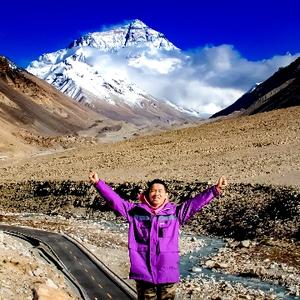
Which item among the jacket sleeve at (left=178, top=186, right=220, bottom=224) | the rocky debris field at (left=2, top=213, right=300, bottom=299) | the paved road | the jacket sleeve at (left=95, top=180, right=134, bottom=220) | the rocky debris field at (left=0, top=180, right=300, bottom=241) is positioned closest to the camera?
the jacket sleeve at (left=178, top=186, right=220, bottom=224)

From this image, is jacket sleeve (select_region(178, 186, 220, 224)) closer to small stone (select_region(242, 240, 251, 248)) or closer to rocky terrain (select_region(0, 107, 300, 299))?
rocky terrain (select_region(0, 107, 300, 299))

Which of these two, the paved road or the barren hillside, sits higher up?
the barren hillside

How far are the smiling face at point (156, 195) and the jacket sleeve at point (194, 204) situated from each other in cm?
39

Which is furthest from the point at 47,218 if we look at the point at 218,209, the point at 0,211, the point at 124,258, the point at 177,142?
the point at 177,142

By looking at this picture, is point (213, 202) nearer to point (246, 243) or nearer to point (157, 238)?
point (246, 243)

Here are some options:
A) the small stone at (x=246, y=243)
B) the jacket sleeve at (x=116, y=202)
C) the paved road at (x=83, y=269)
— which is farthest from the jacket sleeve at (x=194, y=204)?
the small stone at (x=246, y=243)

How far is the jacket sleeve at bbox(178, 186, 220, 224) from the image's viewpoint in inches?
381

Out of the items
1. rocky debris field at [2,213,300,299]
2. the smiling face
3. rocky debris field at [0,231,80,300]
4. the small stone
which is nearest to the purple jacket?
the smiling face

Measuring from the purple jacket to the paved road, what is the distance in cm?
1478

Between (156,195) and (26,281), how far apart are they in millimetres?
13230

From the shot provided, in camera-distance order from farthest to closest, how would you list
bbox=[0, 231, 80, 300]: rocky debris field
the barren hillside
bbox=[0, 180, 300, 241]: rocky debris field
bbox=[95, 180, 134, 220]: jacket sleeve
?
the barren hillside
bbox=[0, 180, 300, 241]: rocky debris field
bbox=[0, 231, 80, 300]: rocky debris field
bbox=[95, 180, 134, 220]: jacket sleeve

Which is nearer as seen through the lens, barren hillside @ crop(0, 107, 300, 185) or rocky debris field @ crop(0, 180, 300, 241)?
rocky debris field @ crop(0, 180, 300, 241)

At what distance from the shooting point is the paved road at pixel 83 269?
2472cm

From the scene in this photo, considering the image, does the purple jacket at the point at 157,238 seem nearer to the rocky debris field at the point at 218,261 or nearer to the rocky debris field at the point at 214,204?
the rocky debris field at the point at 218,261
